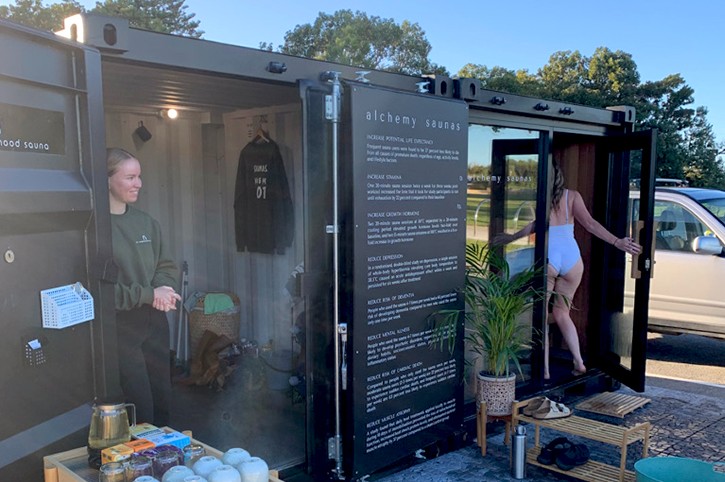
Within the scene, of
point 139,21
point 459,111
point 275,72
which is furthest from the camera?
point 139,21

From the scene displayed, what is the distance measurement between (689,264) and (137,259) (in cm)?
549

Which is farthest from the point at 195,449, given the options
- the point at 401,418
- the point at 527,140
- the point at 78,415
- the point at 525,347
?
the point at 527,140

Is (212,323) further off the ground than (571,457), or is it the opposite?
(212,323)

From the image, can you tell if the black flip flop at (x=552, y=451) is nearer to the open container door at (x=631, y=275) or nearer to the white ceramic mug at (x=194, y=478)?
the open container door at (x=631, y=275)

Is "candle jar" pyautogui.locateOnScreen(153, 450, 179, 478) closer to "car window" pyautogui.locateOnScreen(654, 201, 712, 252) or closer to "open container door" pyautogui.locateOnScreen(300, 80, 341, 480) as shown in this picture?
"open container door" pyautogui.locateOnScreen(300, 80, 341, 480)

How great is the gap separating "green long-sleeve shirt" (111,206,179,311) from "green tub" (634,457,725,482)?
250cm

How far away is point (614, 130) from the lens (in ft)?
17.9

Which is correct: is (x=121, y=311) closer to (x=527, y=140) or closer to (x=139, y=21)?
(x=527, y=140)

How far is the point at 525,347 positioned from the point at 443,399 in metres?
1.10

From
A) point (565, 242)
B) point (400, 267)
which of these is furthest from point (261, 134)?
point (565, 242)

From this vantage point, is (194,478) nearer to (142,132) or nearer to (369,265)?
(369,265)

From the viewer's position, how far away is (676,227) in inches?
256

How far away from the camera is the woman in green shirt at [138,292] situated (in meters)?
2.96

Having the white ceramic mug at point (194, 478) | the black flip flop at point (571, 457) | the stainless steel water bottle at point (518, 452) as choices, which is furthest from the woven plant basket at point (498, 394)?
the white ceramic mug at point (194, 478)
